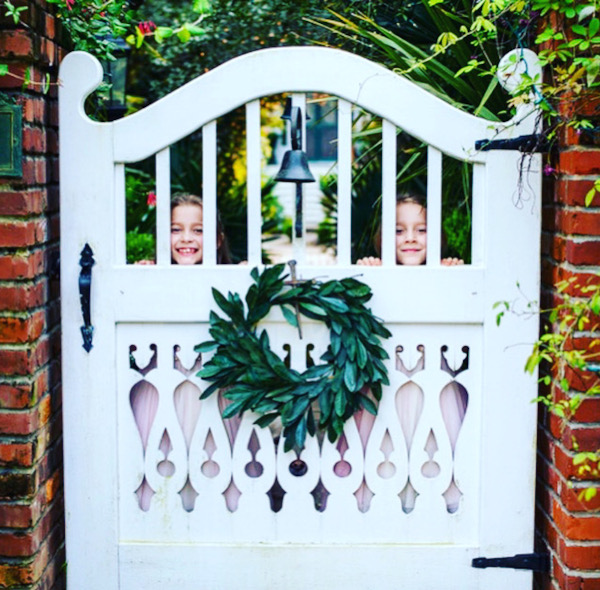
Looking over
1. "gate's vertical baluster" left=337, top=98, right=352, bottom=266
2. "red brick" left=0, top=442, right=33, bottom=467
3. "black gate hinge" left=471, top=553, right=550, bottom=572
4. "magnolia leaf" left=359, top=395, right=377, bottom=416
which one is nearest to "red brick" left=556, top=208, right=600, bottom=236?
"gate's vertical baluster" left=337, top=98, right=352, bottom=266

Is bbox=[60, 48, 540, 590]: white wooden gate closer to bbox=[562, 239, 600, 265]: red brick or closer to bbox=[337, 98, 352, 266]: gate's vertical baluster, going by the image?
bbox=[337, 98, 352, 266]: gate's vertical baluster

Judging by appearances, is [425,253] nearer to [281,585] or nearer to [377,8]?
[281,585]

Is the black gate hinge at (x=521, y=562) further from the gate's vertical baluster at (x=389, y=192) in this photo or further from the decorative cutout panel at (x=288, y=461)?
the gate's vertical baluster at (x=389, y=192)

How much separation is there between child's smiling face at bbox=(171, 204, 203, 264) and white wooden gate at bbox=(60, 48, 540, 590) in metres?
0.28

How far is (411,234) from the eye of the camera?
2826mm

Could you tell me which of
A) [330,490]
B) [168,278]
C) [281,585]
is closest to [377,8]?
[168,278]

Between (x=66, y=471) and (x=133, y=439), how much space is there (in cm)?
22

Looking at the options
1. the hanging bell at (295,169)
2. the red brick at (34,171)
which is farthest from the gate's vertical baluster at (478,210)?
the red brick at (34,171)

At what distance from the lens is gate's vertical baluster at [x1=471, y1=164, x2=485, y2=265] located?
2.61 metres

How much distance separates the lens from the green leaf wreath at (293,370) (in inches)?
101

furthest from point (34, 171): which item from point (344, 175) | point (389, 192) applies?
point (389, 192)

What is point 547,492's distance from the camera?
8.63 feet

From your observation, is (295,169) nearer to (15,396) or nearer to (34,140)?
(34,140)

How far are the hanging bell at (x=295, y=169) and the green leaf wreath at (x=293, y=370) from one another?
25 centimetres
